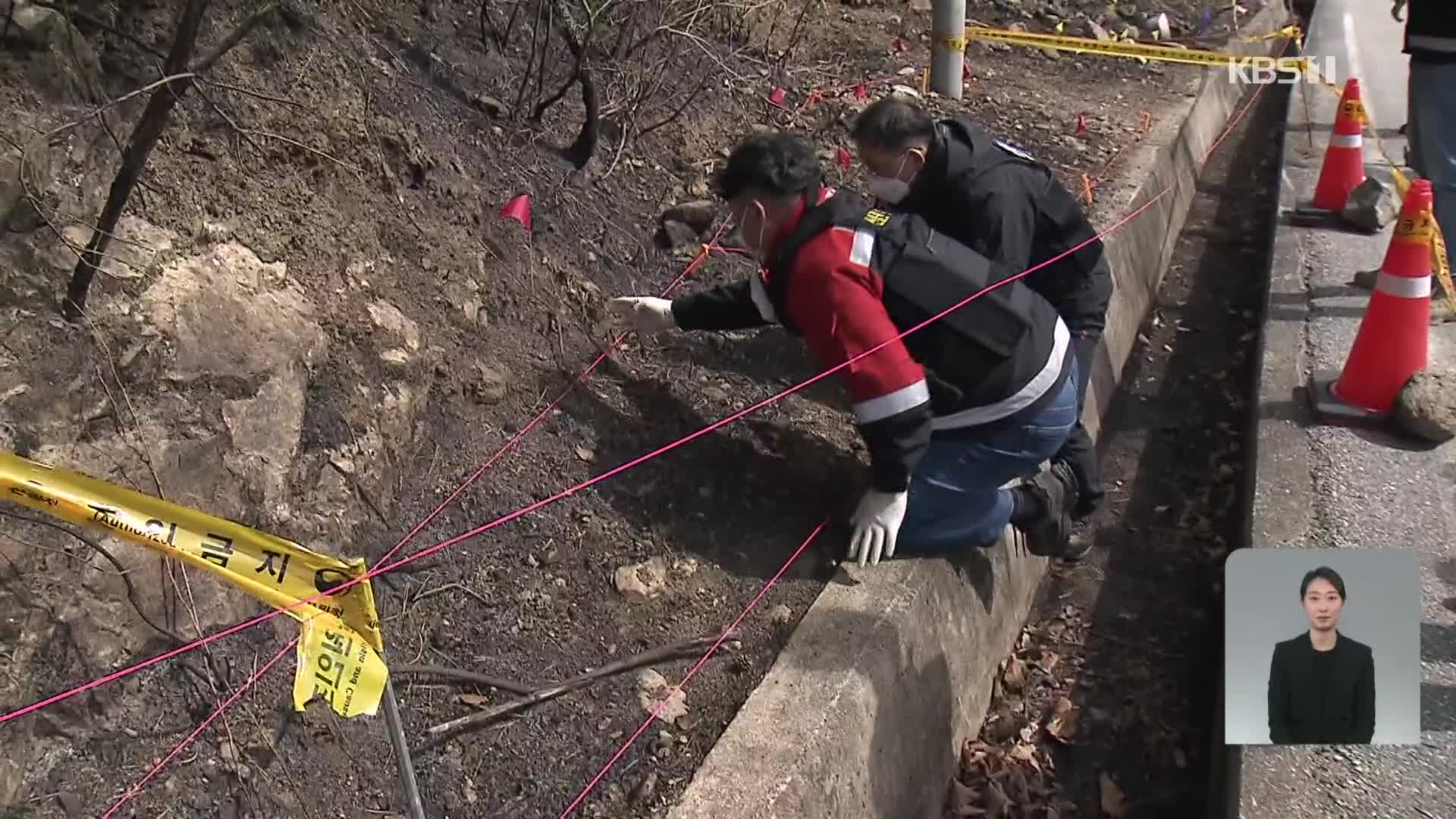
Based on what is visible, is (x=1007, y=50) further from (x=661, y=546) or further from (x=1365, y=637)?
(x=1365, y=637)

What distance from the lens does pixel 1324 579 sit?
7.31ft

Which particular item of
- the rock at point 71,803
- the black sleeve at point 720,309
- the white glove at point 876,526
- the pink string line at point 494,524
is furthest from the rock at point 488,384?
the rock at point 71,803

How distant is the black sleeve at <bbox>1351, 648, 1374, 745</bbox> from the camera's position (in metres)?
2.27

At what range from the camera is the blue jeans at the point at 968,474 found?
3520mm

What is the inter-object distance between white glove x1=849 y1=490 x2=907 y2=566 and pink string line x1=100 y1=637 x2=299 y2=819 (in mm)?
1614

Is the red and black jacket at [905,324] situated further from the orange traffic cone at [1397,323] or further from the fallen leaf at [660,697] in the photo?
the orange traffic cone at [1397,323]

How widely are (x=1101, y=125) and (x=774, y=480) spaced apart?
464 centimetres

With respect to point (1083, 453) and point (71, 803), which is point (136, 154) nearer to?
point (71, 803)

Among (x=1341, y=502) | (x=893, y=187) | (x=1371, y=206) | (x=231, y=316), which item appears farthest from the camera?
(x=1371, y=206)

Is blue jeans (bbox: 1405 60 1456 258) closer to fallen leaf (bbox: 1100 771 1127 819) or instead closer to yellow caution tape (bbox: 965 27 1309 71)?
yellow caution tape (bbox: 965 27 1309 71)

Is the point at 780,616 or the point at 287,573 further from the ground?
the point at 287,573

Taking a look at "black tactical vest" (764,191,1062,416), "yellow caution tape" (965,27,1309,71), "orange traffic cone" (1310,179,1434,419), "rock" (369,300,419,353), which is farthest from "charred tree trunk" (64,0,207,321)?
"yellow caution tape" (965,27,1309,71)

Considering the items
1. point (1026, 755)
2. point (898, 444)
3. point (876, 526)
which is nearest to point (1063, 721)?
point (1026, 755)

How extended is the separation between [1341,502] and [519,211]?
120 inches
